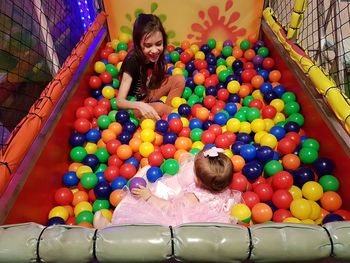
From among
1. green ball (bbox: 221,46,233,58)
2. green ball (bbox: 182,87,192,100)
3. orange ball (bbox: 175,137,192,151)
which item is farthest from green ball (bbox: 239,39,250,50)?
orange ball (bbox: 175,137,192,151)

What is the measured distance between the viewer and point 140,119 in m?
1.92

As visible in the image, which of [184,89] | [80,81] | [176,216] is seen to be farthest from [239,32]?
[176,216]

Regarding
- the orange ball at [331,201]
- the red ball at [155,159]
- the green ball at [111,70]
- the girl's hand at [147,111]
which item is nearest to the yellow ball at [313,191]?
the orange ball at [331,201]

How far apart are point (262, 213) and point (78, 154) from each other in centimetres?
94

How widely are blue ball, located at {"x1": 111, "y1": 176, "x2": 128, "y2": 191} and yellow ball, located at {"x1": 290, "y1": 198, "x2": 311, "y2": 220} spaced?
0.72 meters

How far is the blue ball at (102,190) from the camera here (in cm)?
144

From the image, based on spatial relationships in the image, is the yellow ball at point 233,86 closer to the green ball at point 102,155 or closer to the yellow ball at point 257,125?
the yellow ball at point 257,125

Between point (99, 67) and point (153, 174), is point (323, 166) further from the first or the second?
point (99, 67)

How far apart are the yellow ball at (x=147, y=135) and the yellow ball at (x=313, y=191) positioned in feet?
2.54

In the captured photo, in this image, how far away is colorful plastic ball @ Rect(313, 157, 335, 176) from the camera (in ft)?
4.59

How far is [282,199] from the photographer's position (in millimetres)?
1313

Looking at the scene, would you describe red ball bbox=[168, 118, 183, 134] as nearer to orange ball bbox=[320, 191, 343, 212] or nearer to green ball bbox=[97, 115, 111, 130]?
green ball bbox=[97, 115, 111, 130]

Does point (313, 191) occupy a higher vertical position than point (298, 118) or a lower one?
lower

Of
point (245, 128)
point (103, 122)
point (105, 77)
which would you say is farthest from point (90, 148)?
point (245, 128)
